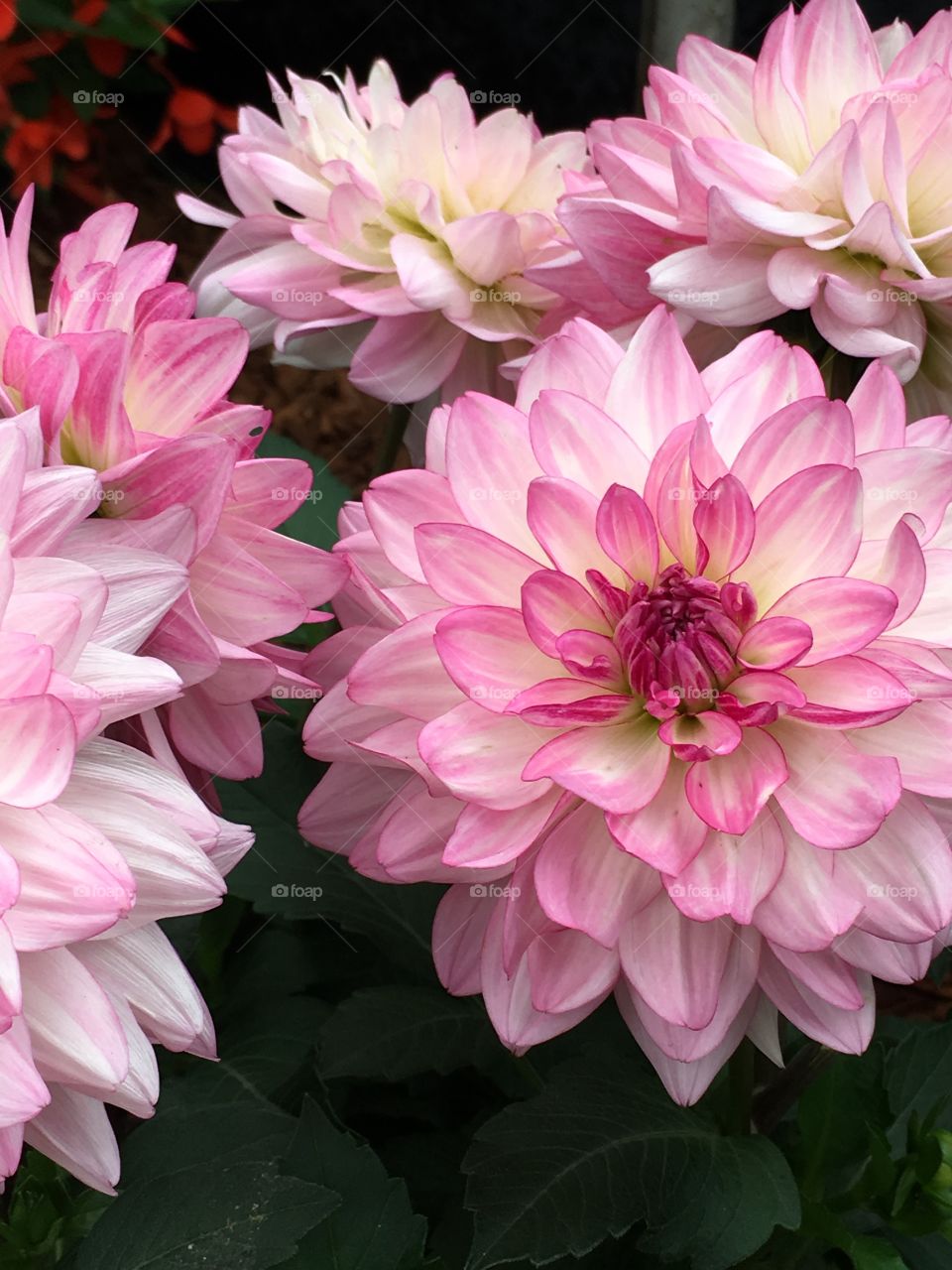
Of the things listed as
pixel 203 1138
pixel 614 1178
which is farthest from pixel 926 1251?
pixel 203 1138

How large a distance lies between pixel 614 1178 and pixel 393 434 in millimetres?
485

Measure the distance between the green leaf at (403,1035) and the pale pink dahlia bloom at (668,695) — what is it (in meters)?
0.26

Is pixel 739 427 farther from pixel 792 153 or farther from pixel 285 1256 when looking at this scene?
pixel 285 1256

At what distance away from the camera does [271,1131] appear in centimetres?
83

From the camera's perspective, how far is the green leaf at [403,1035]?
896 mm

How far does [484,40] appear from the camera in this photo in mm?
2312

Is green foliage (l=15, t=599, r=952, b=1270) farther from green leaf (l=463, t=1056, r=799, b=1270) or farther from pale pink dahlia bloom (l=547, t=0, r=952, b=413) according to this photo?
pale pink dahlia bloom (l=547, t=0, r=952, b=413)

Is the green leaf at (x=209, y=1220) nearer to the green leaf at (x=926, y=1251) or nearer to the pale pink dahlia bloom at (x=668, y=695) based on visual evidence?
the pale pink dahlia bloom at (x=668, y=695)

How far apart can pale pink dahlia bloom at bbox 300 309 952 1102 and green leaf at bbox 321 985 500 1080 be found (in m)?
0.26

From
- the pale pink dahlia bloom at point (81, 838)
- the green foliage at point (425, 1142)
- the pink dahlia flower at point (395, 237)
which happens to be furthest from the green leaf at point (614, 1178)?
the pink dahlia flower at point (395, 237)

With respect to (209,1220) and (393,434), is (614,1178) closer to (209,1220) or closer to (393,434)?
(209,1220)

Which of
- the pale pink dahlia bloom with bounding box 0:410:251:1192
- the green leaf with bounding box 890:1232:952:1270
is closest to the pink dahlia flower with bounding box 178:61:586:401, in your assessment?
the pale pink dahlia bloom with bounding box 0:410:251:1192

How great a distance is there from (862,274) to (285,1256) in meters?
0.56

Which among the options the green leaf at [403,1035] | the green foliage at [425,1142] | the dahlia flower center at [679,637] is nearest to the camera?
the dahlia flower center at [679,637]
